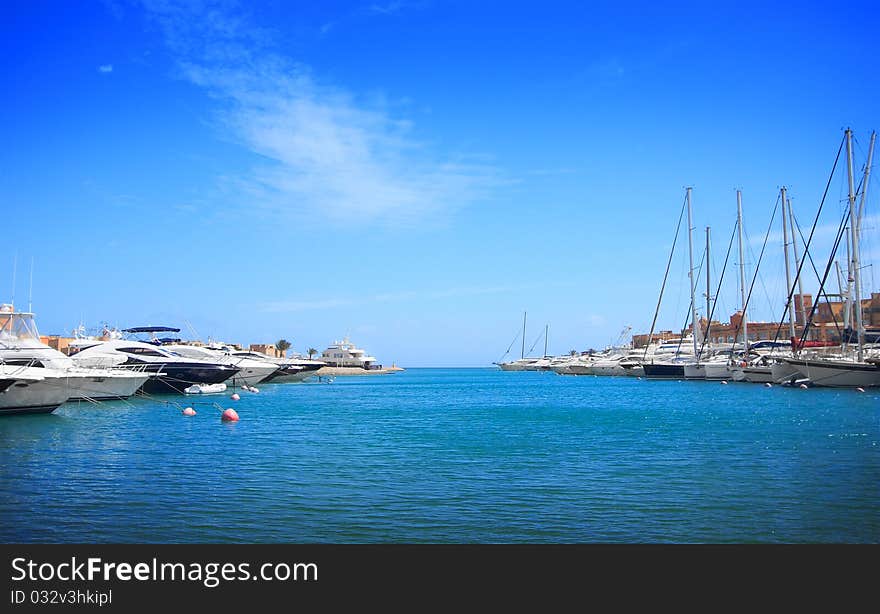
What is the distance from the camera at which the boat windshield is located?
3847 centimetres

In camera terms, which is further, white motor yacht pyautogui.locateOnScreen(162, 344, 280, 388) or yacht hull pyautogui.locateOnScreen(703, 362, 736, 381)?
yacht hull pyautogui.locateOnScreen(703, 362, 736, 381)

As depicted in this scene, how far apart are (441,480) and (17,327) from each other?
1220 inches

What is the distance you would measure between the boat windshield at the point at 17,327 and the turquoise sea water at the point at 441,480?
6.60 metres

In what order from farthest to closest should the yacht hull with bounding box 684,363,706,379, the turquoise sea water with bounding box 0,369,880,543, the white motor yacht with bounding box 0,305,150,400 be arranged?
the yacht hull with bounding box 684,363,706,379
the white motor yacht with bounding box 0,305,150,400
the turquoise sea water with bounding box 0,369,880,543

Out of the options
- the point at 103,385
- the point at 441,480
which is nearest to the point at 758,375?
the point at 103,385

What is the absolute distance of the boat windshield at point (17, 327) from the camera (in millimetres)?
38469

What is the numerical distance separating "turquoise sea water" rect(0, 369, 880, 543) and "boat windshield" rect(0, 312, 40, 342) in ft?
21.6

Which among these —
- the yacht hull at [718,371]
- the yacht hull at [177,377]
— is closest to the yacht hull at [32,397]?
the yacht hull at [177,377]

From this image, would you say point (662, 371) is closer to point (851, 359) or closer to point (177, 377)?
point (851, 359)

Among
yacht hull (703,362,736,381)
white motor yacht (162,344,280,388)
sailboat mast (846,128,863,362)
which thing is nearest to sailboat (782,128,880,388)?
sailboat mast (846,128,863,362)

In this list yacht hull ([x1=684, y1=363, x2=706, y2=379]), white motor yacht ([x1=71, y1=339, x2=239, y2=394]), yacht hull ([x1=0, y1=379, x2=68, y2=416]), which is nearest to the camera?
yacht hull ([x1=0, y1=379, x2=68, y2=416])

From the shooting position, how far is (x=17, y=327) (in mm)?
38906

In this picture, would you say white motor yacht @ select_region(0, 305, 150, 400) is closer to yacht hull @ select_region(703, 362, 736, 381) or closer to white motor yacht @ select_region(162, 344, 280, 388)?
white motor yacht @ select_region(162, 344, 280, 388)
